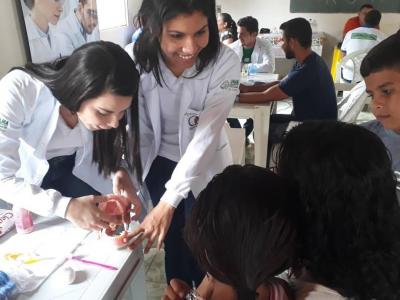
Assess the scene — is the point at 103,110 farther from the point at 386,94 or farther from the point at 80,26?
the point at 80,26

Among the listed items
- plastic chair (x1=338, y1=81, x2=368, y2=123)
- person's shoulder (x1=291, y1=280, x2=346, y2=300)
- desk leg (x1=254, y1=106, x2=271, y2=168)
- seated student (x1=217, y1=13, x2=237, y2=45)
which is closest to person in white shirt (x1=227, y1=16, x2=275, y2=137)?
seated student (x1=217, y1=13, x2=237, y2=45)

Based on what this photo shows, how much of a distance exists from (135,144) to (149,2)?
0.44 meters

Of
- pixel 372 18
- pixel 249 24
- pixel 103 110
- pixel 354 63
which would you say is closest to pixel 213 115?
pixel 103 110

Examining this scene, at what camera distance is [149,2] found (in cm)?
102

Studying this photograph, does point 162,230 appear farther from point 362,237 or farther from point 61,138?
point 362,237

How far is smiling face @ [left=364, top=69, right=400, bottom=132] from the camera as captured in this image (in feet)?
3.61

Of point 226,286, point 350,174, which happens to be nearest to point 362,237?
point 350,174

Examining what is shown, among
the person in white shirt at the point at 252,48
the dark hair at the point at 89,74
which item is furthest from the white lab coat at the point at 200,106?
the person in white shirt at the point at 252,48

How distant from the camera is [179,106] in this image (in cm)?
120

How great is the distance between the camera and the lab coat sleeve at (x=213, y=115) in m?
1.12

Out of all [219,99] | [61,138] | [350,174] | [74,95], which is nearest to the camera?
[350,174]

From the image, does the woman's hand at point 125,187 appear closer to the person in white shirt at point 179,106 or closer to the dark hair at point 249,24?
the person in white shirt at point 179,106

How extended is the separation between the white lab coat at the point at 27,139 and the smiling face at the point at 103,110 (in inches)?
3.5

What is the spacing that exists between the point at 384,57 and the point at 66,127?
993 mm
